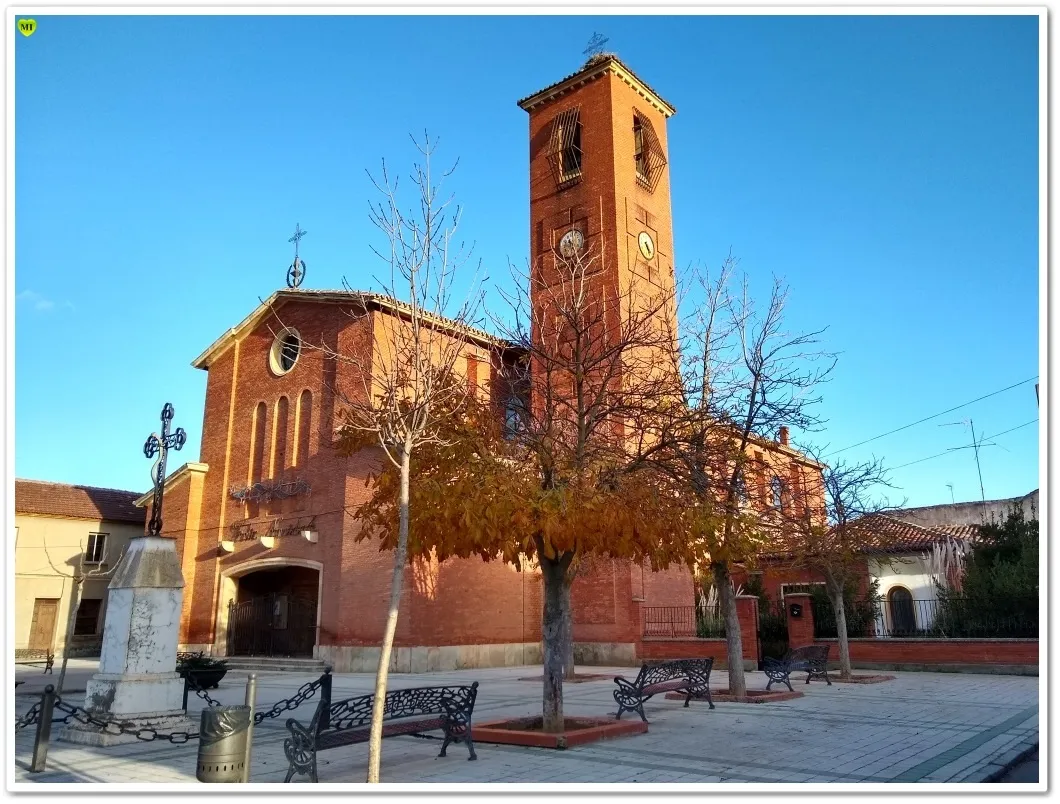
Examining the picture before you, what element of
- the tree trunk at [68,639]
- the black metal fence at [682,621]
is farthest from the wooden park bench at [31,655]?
the black metal fence at [682,621]

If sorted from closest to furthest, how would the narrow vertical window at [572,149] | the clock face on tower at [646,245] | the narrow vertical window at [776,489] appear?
the narrow vertical window at [776,489]
the clock face on tower at [646,245]
the narrow vertical window at [572,149]

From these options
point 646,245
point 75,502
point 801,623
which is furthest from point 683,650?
point 75,502

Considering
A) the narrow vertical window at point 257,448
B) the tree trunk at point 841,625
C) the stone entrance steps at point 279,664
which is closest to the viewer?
the tree trunk at point 841,625

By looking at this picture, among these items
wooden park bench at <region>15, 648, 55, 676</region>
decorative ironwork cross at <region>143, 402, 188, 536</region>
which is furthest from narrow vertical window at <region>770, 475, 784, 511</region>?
wooden park bench at <region>15, 648, 55, 676</region>

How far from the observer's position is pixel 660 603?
2291 cm

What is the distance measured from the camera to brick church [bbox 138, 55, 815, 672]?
21.2 m

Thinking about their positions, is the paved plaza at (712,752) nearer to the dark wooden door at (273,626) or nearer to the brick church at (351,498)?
the brick church at (351,498)

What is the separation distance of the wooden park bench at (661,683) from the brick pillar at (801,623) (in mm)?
7800

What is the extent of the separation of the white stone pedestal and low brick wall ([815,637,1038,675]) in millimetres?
15734

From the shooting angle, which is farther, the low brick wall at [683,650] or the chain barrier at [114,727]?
the low brick wall at [683,650]

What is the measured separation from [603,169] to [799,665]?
53.4 feet

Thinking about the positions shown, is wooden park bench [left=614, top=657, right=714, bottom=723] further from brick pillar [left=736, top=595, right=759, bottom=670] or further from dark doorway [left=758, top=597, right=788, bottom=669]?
dark doorway [left=758, top=597, right=788, bottom=669]

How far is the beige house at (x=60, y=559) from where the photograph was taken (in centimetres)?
2794

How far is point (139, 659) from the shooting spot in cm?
914
